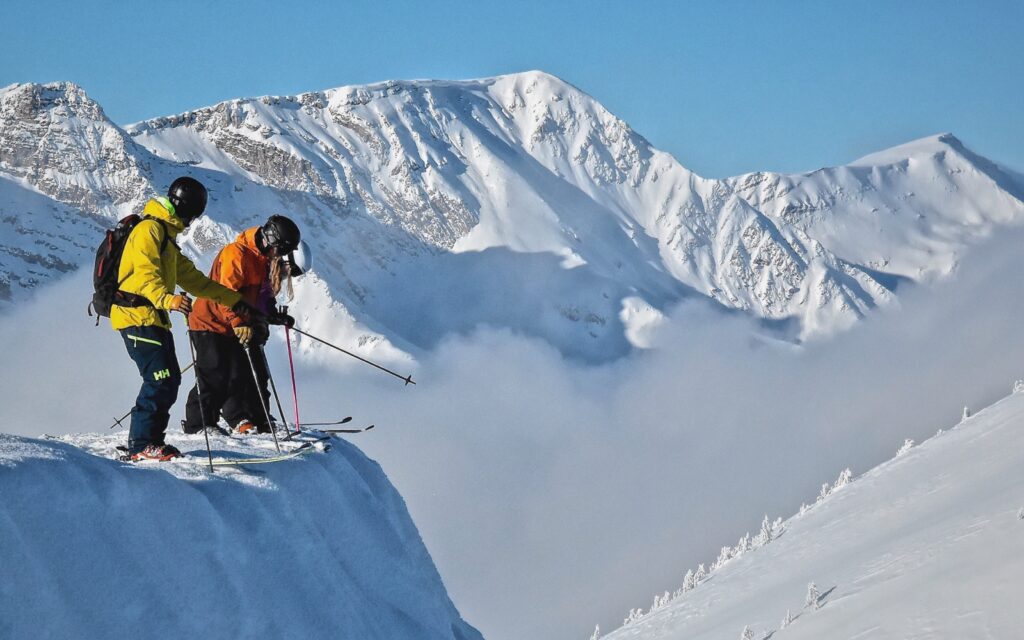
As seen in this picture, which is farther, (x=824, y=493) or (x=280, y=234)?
(x=824, y=493)

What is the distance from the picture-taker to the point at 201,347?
10195mm

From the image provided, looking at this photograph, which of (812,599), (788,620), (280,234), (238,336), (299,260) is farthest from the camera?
(788,620)

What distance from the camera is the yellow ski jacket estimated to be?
26.3 ft

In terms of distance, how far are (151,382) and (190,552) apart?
259cm

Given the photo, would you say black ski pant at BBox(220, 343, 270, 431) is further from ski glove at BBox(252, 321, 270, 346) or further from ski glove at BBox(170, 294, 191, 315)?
ski glove at BBox(170, 294, 191, 315)

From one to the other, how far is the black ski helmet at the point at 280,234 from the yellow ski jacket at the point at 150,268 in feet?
6.33

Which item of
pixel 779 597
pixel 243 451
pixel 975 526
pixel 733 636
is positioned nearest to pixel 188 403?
pixel 243 451

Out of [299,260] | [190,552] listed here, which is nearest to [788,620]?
[299,260]

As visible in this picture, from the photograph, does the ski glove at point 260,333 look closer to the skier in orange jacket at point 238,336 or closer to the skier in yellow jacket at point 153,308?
the skier in orange jacket at point 238,336

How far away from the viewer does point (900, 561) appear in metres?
34.2

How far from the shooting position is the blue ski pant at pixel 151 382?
8.16 meters

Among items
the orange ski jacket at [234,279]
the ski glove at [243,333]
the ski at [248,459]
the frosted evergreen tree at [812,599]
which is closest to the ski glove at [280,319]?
the ski glove at [243,333]

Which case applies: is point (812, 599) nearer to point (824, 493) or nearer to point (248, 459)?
point (248, 459)

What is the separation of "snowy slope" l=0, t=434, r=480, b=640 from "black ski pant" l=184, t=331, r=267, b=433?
1.37 metres
